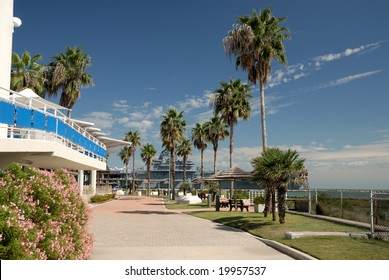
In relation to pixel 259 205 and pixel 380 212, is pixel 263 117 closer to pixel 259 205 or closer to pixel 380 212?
pixel 259 205

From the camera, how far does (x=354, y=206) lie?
685 inches

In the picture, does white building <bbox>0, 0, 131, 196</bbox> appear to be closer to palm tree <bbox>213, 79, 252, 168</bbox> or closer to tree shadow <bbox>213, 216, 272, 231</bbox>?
tree shadow <bbox>213, 216, 272, 231</bbox>

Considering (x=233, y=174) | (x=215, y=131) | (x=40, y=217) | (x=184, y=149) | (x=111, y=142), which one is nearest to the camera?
(x=40, y=217)

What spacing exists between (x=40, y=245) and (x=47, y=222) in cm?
55

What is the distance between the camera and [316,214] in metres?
21.4

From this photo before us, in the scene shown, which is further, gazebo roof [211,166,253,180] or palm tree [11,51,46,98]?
palm tree [11,51,46,98]

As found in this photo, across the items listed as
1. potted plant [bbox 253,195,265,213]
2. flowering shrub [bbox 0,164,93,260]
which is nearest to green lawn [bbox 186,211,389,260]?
flowering shrub [bbox 0,164,93,260]

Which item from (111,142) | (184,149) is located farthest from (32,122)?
(184,149)

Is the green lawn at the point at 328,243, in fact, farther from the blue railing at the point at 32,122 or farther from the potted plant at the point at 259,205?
the blue railing at the point at 32,122

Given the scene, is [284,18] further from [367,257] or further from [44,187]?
[44,187]

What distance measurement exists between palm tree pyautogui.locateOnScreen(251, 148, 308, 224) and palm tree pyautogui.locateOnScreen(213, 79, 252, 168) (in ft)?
69.2

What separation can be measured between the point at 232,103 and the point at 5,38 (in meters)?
25.9

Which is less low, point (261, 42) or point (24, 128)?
point (261, 42)

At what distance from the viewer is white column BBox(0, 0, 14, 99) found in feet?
50.0
